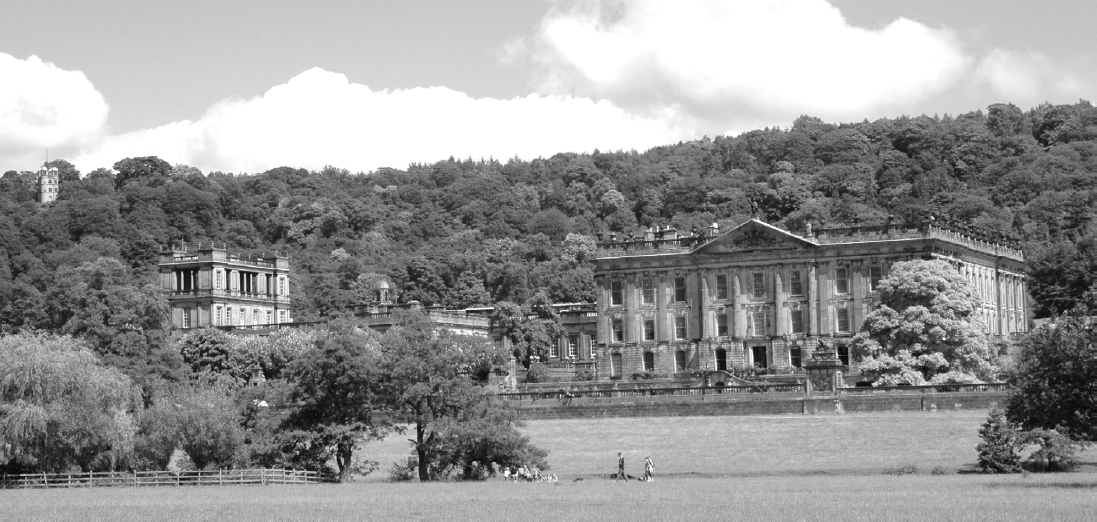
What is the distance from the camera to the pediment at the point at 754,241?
96188mm

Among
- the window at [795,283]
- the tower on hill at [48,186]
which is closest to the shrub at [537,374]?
the window at [795,283]

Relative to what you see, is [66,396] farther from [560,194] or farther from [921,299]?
[560,194]

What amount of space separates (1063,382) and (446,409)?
690 inches

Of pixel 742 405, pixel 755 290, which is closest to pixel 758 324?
pixel 755 290

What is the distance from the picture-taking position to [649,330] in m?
100

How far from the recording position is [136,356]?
79.4 metres

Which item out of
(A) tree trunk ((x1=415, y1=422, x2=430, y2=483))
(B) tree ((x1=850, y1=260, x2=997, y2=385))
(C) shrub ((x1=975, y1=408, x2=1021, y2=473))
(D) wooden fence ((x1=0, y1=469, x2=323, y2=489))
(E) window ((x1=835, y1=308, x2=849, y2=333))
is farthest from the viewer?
(E) window ((x1=835, y1=308, x2=849, y2=333))

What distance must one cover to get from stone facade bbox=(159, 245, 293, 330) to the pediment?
29052 mm

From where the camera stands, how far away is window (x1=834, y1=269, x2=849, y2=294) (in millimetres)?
95188

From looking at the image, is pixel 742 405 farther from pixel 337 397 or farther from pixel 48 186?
pixel 48 186

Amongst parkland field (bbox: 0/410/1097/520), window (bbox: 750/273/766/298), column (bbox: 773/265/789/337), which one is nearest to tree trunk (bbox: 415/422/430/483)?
parkland field (bbox: 0/410/1097/520)

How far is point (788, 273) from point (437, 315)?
22.9 m

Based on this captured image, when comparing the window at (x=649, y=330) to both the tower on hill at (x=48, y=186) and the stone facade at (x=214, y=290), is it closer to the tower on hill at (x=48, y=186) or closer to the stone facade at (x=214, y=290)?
the stone facade at (x=214, y=290)

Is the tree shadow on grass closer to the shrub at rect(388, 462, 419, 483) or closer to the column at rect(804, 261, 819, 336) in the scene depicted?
the shrub at rect(388, 462, 419, 483)
